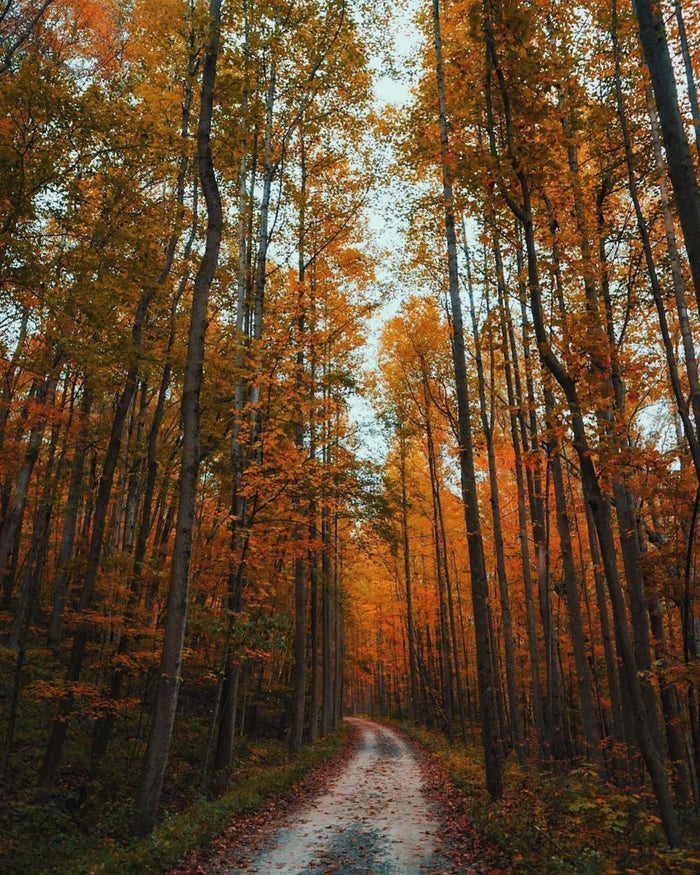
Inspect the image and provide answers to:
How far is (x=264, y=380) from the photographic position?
9.53 m

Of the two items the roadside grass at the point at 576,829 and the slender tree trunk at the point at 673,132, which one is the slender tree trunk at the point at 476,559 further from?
the slender tree trunk at the point at 673,132

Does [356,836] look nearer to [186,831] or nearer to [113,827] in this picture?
[186,831]

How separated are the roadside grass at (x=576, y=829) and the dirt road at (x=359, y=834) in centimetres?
84

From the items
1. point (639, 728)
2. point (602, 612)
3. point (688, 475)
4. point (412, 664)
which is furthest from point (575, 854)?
point (412, 664)

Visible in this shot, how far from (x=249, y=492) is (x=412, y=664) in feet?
55.2

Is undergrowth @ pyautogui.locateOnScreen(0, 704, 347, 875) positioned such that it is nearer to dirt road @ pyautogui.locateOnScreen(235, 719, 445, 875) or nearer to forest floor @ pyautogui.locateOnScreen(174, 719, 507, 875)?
forest floor @ pyautogui.locateOnScreen(174, 719, 507, 875)

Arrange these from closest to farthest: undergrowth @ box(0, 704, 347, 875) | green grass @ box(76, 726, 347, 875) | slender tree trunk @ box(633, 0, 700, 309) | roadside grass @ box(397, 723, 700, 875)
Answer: slender tree trunk @ box(633, 0, 700, 309)
roadside grass @ box(397, 723, 700, 875)
green grass @ box(76, 726, 347, 875)
undergrowth @ box(0, 704, 347, 875)

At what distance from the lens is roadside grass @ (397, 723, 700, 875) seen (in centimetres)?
462

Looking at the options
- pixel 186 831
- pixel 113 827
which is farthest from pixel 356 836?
pixel 113 827

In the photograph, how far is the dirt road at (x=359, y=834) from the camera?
19.1ft

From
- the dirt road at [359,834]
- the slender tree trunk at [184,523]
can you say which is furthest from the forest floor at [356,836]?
the slender tree trunk at [184,523]

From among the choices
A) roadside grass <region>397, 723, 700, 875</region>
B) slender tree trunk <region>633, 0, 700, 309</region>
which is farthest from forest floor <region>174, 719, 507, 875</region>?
slender tree trunk <region>633, 0, 700, 309</region>

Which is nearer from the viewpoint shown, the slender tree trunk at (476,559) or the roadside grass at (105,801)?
the roadside grass at (105,801)

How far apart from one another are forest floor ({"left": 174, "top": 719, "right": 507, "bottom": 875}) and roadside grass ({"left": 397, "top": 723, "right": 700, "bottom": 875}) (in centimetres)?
35
